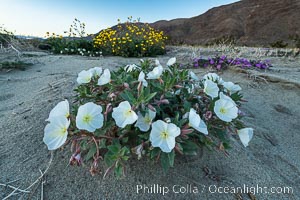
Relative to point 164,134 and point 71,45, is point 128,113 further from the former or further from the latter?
point 71,45

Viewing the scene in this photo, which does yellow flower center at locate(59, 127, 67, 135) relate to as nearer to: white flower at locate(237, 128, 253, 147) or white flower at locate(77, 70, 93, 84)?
white flower at locate(77, 70, 93, 84)

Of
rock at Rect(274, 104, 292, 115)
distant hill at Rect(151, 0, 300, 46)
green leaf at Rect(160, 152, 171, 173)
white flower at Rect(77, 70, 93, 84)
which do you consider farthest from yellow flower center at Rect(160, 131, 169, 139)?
distant hill at Rect(151, 0, 300, 46)

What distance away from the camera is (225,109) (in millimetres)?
1185

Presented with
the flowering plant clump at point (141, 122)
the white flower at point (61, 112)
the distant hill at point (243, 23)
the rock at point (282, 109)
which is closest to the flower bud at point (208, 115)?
the flowering plant clump at point (141, 122)

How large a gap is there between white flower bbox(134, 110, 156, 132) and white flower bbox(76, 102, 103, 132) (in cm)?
19

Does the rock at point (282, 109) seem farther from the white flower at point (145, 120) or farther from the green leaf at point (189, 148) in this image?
the white flower at point (145, 120)

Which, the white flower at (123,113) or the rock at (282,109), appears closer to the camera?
the white flower at (123,113)

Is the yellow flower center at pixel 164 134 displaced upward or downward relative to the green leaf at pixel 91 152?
upward

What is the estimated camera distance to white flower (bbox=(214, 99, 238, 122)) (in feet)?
3.81

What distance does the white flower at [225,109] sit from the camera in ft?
3.81

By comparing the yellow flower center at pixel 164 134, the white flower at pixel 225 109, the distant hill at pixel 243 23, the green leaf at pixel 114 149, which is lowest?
the green leaf at pixel 114 149

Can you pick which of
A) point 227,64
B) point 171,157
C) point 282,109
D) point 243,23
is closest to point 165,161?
point 171,157

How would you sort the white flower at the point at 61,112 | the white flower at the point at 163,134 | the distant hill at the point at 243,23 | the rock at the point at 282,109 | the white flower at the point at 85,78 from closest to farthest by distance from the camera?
the white flower at the point at 163,134, the white flower at the point at 61,112, the white flower at the point at 85,78, the rock at the point at 282,109, the distant hill at the point at 243,23

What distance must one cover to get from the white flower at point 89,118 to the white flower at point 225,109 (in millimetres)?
607
